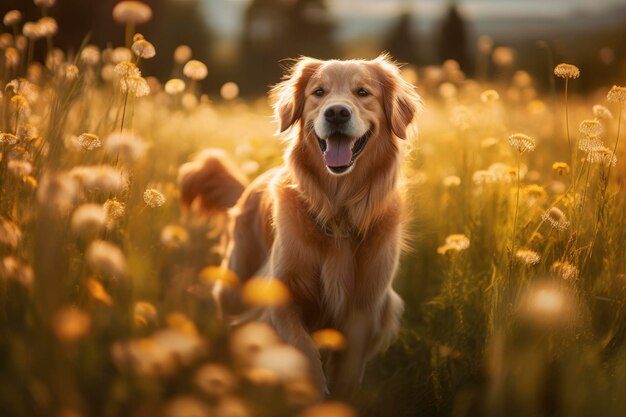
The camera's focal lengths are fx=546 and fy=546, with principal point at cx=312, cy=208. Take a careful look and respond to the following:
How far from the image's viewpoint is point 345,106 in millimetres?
2795

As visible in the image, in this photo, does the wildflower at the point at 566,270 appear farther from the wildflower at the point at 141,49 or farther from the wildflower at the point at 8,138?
the wildflower at the point at 8,138

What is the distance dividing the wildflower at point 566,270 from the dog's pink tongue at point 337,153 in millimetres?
1148

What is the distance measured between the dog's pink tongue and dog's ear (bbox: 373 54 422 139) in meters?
0.38

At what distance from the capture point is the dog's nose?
109 inches

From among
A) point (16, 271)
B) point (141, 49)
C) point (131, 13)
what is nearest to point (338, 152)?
point (141, 49)

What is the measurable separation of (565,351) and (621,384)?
320 millimetres

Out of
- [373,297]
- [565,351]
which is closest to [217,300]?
[373,297]

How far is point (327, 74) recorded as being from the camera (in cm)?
312

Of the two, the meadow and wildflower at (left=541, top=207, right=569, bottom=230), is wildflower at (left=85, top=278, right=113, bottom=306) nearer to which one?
the meadow

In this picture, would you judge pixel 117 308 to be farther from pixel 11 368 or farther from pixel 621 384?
pixel 621 384

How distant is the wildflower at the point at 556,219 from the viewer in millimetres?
2301

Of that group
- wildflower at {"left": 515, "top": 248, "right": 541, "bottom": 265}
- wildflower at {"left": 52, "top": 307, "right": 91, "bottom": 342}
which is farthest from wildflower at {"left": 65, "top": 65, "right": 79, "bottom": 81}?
wildflower at {"left": 515, "top": 248, "right": 541, "bottom": 265}

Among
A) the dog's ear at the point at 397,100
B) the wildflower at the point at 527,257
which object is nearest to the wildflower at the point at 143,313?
the wildflower at the point at 527,257

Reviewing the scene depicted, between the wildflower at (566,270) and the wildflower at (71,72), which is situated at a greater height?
the wildflower at (71,72)
